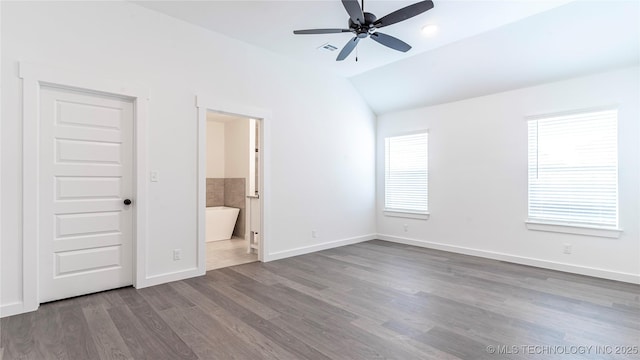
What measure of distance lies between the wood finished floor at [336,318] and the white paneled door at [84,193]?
0.84 ft

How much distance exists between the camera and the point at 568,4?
11.0ft

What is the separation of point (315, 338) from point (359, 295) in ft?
3.34

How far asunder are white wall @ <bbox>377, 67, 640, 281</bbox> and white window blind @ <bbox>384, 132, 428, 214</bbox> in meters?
0.16

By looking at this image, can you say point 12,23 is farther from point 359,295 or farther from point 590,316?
point 590,316

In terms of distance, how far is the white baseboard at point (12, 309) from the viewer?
2.75 meters

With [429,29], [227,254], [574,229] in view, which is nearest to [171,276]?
[227,254]

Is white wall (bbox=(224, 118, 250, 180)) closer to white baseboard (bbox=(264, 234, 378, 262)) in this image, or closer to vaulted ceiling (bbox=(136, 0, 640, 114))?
white baseboard (bbox=(264, 234, 378, 262))

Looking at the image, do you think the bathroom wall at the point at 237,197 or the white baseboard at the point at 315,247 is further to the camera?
the bathroom wall at the point at 237,197

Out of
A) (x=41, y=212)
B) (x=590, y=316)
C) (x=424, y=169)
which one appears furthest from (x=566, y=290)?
(x=41, y=212)

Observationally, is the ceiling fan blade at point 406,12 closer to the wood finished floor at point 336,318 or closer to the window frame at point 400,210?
the wood finished floor at point 336,318

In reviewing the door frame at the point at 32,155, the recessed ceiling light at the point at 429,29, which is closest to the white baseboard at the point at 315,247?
the door frame at the point at 32,155

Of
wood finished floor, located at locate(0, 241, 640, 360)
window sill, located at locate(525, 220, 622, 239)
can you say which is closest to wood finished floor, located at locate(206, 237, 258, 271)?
wood finished floor, located at locate(0, 241, 640, 360)

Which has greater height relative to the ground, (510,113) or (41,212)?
(510,113)

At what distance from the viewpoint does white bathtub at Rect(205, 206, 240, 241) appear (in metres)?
6.23
